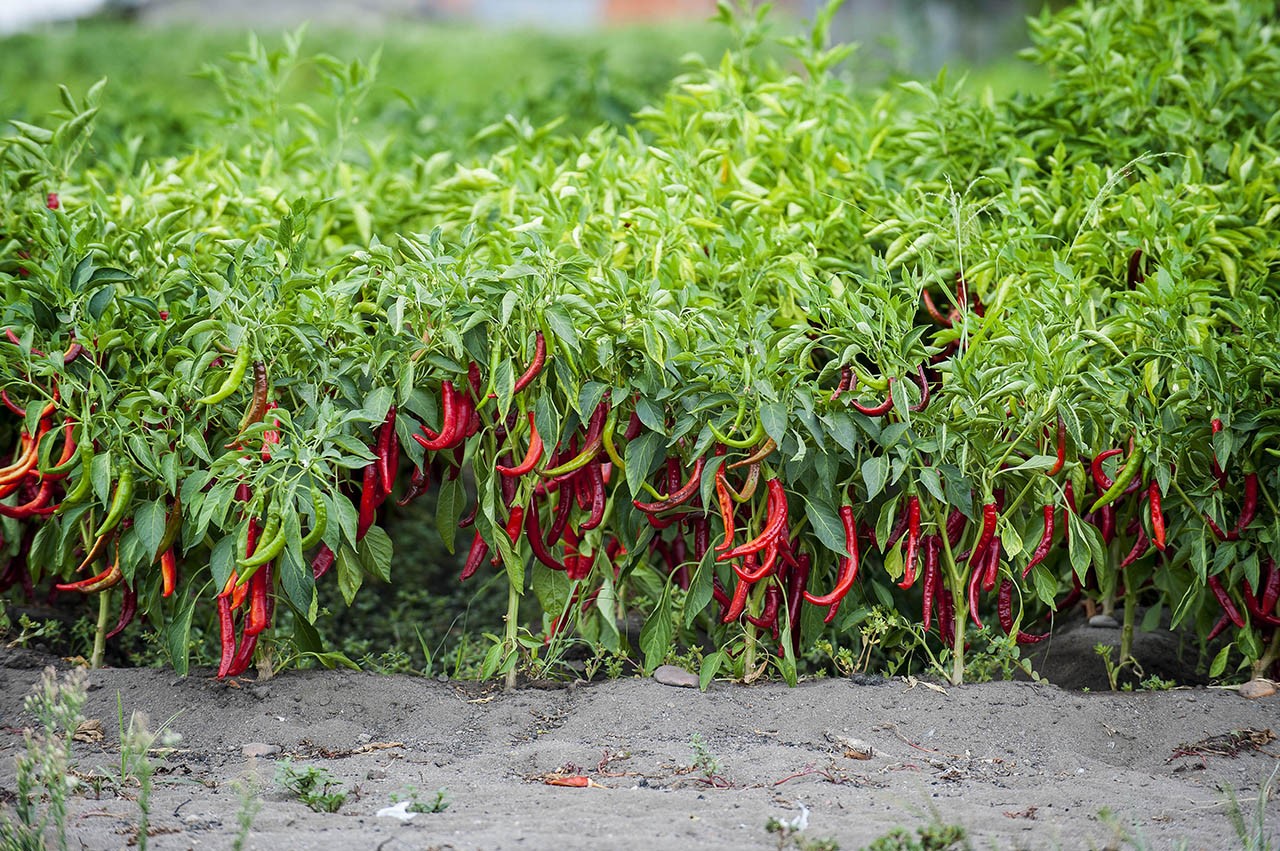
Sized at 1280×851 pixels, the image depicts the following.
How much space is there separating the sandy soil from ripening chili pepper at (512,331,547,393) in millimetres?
871

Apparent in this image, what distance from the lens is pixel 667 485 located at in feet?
10.8

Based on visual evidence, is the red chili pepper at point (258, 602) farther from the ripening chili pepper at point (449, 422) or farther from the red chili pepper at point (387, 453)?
the ripening chili pepper at point (449, 422)

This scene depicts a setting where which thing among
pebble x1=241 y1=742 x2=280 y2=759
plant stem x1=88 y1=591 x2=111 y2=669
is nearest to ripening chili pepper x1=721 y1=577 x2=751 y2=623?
pebble x1=241 y1=742 x2=280 y2=759

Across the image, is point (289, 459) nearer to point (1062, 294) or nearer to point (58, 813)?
point (58, 813)

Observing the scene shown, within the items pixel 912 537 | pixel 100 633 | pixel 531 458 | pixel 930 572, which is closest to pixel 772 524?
pixel 912 537

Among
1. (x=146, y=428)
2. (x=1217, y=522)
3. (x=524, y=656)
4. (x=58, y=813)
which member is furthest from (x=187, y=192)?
(x=1217, y=522)

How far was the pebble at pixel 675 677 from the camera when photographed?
129 inches

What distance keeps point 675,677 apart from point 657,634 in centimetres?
13

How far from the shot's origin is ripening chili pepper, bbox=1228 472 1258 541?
10.6 ft

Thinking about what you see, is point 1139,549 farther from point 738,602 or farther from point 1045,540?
point 738,602

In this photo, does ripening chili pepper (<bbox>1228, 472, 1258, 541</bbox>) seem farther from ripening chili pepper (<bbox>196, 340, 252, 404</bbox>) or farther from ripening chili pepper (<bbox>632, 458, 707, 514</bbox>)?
ripening chili pepper (<bbox>196, 340, 252, 404</bbox>)

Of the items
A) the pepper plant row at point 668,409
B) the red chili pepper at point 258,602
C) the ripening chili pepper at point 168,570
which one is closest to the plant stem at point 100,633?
the pepper plant row at point 668,409

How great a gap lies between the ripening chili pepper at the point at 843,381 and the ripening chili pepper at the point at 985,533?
477 millimetres

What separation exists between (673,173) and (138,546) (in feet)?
6.35
